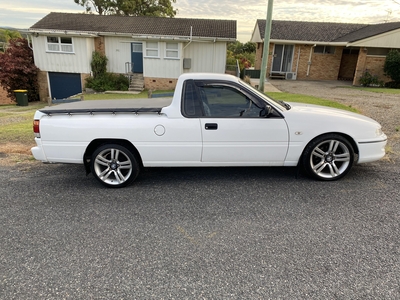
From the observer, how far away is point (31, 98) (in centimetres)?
2191

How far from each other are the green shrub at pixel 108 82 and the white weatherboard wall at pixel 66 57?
909 millimetres

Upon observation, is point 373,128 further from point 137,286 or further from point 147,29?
point 147,29

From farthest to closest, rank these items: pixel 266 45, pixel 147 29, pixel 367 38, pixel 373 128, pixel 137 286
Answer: pixel 147 29, pixel 367 38, pixel 266 45, pixel 373 128, pixel 137 286

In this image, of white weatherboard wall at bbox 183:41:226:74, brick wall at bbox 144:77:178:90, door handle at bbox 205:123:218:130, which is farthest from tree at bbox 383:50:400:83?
door handle at bbox 205:123:218:130

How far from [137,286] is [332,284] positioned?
165 centimetres

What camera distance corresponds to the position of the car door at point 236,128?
4.29 m

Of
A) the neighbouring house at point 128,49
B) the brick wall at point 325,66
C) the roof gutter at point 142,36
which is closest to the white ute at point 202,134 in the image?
the roof gutter at point 142,36

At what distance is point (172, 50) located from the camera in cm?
2016

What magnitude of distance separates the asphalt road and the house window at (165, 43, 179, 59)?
55.3 feet

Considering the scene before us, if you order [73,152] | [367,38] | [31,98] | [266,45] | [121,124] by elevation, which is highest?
[367,38]

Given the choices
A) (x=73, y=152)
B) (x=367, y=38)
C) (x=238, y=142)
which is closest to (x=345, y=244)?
(x=238, y=142)

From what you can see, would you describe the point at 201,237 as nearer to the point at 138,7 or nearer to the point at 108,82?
the point at 108,82

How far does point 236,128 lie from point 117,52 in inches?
775

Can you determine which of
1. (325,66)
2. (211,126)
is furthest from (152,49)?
(211,126)
